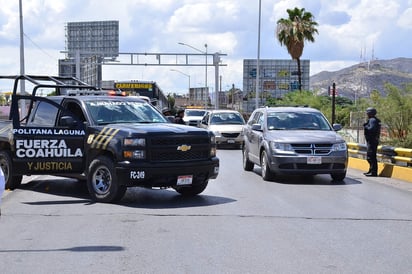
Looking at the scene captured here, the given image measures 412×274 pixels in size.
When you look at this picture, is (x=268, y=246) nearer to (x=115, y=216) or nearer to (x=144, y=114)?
(x=115, y=216)

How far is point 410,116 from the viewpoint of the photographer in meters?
20.2

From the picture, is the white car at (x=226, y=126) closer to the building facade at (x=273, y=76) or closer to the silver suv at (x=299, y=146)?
the silver suv at (x=299, y=146)

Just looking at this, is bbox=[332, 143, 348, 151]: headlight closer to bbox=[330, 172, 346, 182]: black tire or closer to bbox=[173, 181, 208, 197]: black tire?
bbox=[330, 172, 346, 182]: black tire

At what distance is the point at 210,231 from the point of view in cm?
791

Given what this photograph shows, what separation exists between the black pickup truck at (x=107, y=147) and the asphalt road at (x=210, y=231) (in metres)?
0.46

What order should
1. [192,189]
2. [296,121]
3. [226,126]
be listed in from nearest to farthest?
1. [192,189]
2. [296,121]
3. [226,126]

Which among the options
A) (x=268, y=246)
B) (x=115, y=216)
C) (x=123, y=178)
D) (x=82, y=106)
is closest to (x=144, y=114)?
(x=82, y=106)

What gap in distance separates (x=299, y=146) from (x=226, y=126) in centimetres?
1325

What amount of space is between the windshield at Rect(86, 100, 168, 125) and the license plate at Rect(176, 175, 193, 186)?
1.56 meters

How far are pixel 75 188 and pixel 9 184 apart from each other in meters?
1.31

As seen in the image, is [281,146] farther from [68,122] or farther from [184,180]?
[68,122]

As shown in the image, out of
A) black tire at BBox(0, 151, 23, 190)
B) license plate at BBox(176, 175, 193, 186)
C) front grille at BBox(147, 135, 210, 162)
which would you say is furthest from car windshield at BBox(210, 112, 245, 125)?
license plate at BBox(176, 175, 193, 186)

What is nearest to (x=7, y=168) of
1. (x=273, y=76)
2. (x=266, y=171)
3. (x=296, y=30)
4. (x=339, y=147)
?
(x=266, y=171)

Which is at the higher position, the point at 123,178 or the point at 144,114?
the point at 144,114
